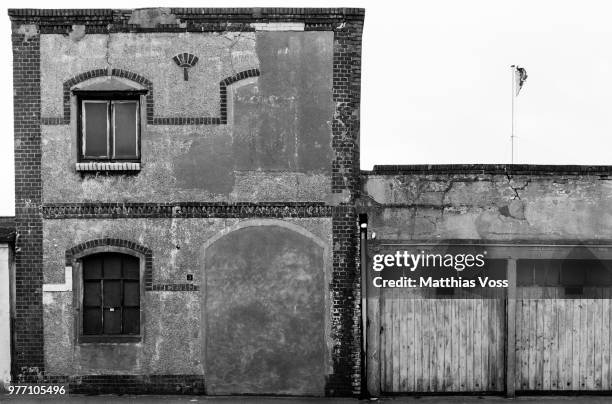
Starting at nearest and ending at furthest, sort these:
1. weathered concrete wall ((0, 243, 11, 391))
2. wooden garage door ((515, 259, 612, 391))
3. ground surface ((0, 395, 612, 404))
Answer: ground surface ((0, 395, 612, 404)), weathered concrete wall ((0, 243, 11, 391)), wooden garage door ((515, 259, 612, 391))

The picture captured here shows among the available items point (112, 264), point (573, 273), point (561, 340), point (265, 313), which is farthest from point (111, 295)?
point (573, 273)

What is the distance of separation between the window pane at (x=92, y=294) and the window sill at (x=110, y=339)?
0.58 metres

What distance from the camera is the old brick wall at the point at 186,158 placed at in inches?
486

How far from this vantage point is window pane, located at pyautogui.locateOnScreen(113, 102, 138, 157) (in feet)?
41.0

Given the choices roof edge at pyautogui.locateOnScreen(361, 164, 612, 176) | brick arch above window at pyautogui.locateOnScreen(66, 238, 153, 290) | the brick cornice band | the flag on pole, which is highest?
the flag on pole

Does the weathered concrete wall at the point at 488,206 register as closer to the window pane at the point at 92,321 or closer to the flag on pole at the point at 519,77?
the flag on pole at the point at 519,77

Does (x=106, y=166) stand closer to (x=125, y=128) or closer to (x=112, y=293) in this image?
(x=125, y=128)

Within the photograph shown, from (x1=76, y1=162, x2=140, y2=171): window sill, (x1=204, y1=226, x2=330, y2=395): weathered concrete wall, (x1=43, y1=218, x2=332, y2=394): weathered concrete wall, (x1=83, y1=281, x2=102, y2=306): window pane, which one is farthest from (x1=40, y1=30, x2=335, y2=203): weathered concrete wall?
(x1=83, y1=281, x2=102, y2=306): window pane

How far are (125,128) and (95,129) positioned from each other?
0.54 m

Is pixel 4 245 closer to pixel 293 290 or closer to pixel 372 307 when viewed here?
pixel 293 290

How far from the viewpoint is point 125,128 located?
1252 centimetres

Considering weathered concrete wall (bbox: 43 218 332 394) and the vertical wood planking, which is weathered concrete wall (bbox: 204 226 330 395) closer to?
weathered concrete wall (bbox: 43 218 332 394)

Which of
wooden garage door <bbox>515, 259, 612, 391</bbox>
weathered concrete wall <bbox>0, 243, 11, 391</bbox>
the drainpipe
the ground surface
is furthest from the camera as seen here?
wooden garage door <bbox>515, 259, 612, 391</bbox>

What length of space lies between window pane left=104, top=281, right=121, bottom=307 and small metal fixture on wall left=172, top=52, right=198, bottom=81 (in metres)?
3.91
